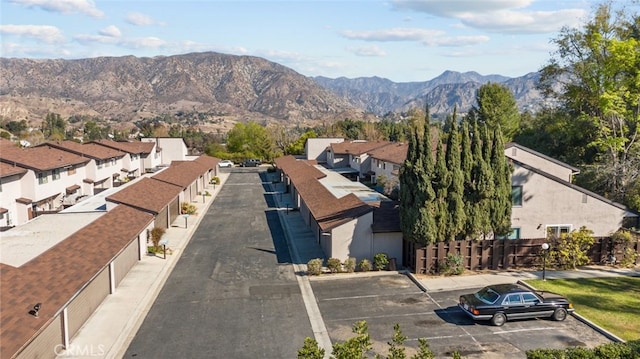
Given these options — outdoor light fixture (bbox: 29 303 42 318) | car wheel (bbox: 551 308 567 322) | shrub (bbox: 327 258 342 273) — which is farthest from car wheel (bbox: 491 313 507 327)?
outdoor light fixture (bbox: 29 303 42 318)

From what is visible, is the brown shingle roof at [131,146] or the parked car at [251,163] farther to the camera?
the parked car at [251,163]

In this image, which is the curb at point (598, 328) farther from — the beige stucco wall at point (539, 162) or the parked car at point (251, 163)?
the parked car at point (251, 163)

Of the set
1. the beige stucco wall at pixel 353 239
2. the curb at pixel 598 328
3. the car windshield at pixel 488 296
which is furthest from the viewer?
the beige stucco wall at pixel 353 239

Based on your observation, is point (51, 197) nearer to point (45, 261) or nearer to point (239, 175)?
point (45, 261)

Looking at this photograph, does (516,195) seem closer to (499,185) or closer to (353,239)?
(499,185)

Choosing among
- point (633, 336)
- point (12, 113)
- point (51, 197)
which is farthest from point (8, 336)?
point (12, 113)

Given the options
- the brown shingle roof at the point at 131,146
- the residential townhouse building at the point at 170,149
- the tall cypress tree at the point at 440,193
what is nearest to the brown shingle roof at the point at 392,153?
the tall cypress tree at the point at 440,193

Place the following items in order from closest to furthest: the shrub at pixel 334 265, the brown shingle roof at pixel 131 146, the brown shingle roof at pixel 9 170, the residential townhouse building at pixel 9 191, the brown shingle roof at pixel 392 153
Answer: the shrub at pixel 334 265, the brown shingle roof at pixel 9 170, the residential townhouse building at pixel 9 191, the brown shingle roof at pixel 392 153, the brown shingle roof at pixel 131 146
